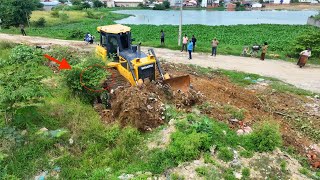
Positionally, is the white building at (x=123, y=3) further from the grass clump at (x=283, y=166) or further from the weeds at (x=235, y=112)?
the grass clump at (x=283, y=166)

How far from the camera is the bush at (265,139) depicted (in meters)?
7.07

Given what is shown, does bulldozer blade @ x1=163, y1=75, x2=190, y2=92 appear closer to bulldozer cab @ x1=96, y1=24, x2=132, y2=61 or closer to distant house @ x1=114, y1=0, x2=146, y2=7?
bulldozer cab @ x1=96, y1=24, x2=132, y2=61

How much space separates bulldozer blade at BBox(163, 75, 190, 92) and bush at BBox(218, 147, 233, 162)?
3592 millimetres

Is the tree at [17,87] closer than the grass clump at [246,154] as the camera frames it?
No

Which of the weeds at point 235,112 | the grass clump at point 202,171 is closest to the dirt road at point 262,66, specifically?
the weeds at point 235,112

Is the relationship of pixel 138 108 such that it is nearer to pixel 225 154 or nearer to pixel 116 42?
pixel 225 154

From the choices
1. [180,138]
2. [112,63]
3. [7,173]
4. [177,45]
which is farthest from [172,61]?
[7,173]

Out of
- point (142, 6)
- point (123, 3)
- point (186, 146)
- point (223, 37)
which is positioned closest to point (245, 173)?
point (186, 146)

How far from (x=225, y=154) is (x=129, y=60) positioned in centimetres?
500

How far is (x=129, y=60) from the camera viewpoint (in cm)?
996

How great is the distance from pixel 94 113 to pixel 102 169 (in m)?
2.70

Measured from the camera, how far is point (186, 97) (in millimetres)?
9570

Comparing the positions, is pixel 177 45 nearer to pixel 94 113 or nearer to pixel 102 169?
pixel 94 113

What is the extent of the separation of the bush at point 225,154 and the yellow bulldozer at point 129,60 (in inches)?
142
